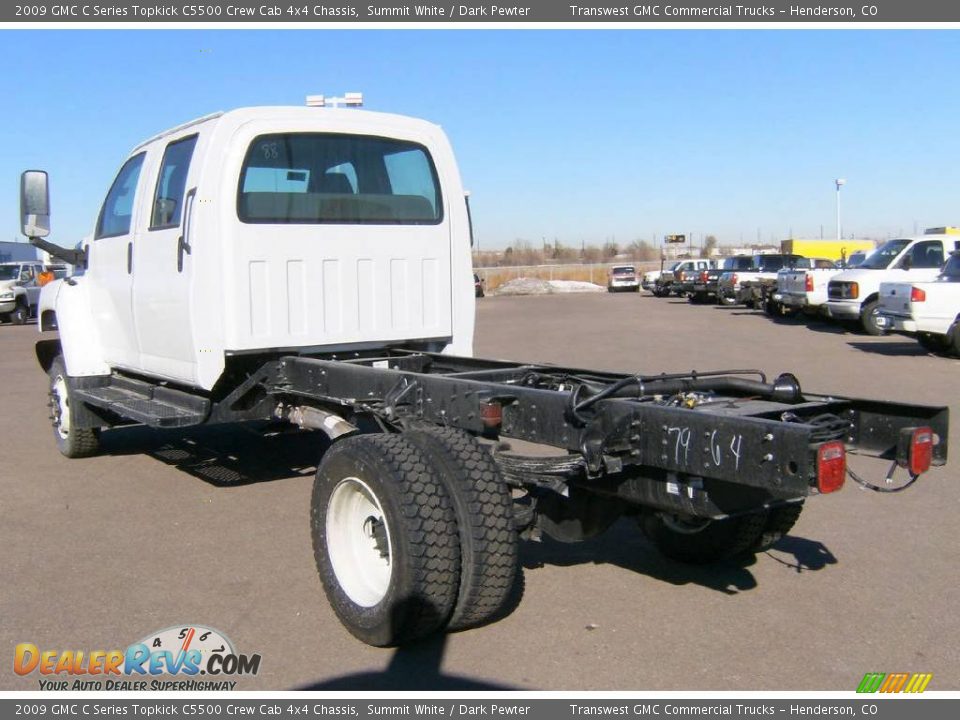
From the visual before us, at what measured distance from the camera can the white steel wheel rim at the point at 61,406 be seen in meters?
8.41

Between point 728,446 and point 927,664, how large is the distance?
4.82ft

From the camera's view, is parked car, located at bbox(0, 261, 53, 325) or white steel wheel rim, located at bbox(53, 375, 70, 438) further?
parked car, located at bbox(0, 261, 53, 325)

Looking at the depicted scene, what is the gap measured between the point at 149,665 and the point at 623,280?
50.9 metres

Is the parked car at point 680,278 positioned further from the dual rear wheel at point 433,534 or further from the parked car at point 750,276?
the dual rear wheel at point 433,534

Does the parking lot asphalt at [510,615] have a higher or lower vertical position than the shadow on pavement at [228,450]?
lower

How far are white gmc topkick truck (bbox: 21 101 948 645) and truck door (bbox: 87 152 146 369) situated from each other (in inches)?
1.2

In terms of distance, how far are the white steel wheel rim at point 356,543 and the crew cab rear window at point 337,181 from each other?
2305 millimetres

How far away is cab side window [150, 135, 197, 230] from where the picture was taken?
648cm

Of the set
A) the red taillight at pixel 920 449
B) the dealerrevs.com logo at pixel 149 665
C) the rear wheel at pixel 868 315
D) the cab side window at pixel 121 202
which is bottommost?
the dealerrevs.com logo at pixel 149 665

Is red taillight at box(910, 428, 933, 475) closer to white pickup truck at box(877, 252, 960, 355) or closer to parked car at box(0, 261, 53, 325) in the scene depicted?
white pickup truck at box(877, 252, 960, 355)

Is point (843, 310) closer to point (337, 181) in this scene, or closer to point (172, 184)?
point (337, 181)

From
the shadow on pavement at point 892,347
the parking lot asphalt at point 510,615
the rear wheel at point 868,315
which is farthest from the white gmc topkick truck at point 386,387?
the rear wheel at point 868,315

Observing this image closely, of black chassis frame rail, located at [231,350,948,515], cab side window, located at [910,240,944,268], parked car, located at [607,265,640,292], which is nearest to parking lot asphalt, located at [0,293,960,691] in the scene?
black chassis frame rail, located at [231,350,948,515]
